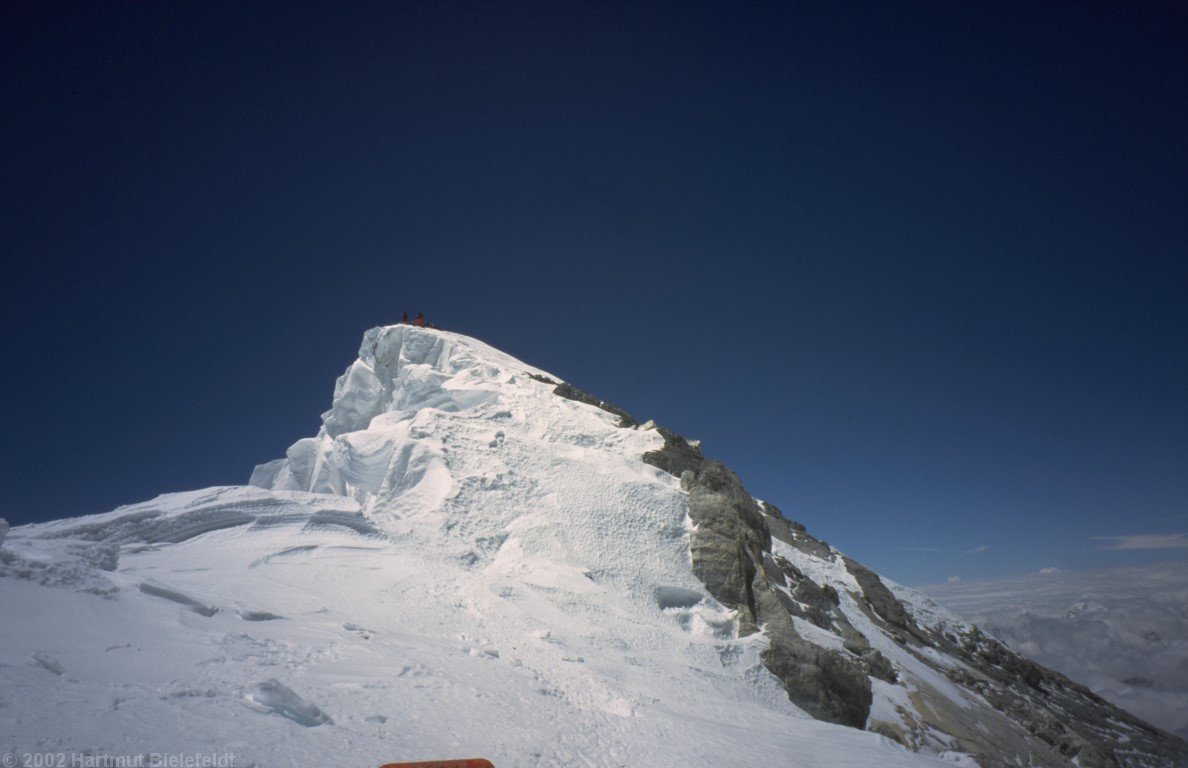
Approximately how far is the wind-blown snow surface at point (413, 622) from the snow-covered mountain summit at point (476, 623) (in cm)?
6

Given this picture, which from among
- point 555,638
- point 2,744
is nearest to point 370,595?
point 555,638

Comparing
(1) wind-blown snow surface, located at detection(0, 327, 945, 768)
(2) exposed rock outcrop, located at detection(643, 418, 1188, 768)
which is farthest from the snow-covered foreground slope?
(2) exposed rock outcrop, located at detection(643, 418, 1188, 768)

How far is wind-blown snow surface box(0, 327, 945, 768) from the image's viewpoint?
232 inches

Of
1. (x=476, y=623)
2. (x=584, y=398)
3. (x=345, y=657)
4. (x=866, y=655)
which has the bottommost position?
(x=866, y=655)

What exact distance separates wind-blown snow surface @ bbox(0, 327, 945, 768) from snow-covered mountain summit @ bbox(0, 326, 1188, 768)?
57 millimetres

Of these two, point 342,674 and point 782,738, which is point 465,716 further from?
point 782,738

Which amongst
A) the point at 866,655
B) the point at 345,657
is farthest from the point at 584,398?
Result: the point at 345,657

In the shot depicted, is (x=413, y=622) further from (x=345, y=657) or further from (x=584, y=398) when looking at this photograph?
(x=584, y=398)

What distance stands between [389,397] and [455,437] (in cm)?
1827

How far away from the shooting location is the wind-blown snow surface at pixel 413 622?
5.90m

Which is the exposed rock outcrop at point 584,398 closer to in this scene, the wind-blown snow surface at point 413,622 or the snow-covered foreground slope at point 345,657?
the wind-blown snow surface at point 413,622

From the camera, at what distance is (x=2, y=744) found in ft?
14.1

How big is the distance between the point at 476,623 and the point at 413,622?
1.62m

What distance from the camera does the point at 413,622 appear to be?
11766 mm
